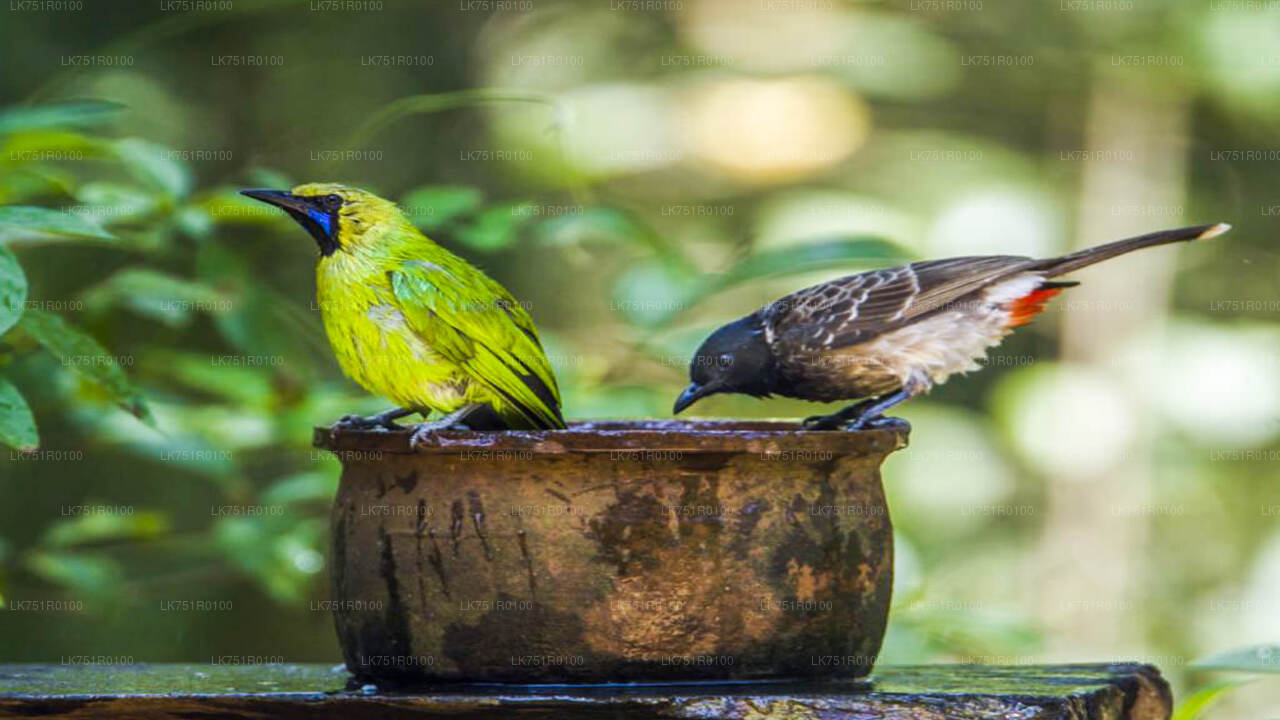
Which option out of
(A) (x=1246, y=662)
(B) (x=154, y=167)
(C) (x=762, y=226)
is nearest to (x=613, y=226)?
(B) (x=154, y=167)

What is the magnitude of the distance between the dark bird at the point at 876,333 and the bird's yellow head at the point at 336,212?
0.71 metres

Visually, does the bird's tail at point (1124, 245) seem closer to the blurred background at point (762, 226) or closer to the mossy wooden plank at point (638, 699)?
the mossy wooden plank at point (638, 699)

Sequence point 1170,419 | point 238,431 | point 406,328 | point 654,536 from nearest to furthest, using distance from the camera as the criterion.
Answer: point 654,536
point 406,328
point 238,431
point 1170,419

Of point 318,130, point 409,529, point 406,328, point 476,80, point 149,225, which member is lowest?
point 409,529

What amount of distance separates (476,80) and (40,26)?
197 centimetres

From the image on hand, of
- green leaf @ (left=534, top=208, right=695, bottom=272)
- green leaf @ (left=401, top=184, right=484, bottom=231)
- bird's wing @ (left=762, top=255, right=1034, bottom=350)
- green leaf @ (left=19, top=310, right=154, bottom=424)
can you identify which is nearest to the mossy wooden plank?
green leaf @ (left=19, top=310, right=154, bottom=424)

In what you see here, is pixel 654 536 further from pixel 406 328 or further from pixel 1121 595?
pixel 1121 595

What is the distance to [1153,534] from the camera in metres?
7.14

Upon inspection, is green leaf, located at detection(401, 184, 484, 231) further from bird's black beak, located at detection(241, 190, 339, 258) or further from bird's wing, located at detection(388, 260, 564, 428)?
bird's wing, located at detection(388, 260, 564, 428)

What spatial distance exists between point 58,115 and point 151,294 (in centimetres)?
65

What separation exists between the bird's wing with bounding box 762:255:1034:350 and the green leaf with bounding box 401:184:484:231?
814 mm

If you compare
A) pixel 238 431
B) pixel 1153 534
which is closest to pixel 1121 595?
pixel 1153 534

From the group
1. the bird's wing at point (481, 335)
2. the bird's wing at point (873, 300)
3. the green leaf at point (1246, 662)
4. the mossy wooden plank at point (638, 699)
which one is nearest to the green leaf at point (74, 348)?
the bird's wing at point (481, 335)

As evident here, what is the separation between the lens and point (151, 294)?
3873 millimetres
